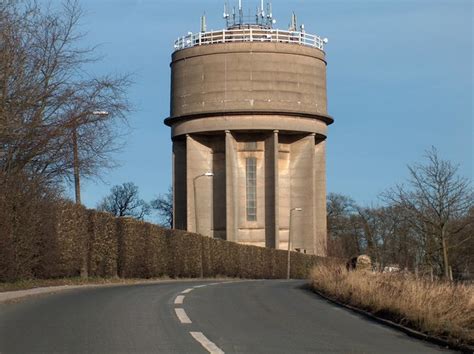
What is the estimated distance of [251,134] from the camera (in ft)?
221

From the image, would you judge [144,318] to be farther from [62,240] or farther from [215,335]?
[62,240]

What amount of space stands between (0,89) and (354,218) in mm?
89825

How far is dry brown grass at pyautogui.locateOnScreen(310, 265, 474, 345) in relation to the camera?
12906 millimetres

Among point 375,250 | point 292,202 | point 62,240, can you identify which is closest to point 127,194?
point 292,202

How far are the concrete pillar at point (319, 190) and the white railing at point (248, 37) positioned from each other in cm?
953

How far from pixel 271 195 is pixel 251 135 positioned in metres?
5.61

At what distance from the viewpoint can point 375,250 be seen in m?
44.3

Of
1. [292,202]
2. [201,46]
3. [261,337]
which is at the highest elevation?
[201,46]

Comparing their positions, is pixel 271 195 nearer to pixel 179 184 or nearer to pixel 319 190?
pixel 319 190

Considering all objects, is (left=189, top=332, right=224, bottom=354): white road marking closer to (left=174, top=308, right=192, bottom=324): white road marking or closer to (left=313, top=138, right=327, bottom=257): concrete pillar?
(left=174, top=308, right=192, bottom=324): white road marking

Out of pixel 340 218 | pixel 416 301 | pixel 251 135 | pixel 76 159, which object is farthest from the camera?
pixel 340 218

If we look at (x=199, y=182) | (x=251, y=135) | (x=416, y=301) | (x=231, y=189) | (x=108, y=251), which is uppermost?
(x=251, y=135)

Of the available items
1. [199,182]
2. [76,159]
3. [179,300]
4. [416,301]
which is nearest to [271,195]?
[199,182]

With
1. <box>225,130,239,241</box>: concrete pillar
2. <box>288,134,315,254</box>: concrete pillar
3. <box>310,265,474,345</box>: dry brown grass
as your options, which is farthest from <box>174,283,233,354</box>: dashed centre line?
<box>288,134,315,254</box>: concrete pillar
